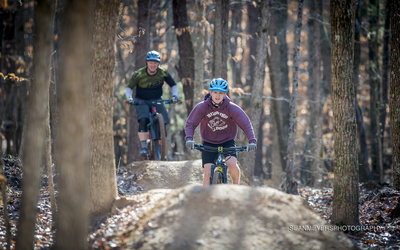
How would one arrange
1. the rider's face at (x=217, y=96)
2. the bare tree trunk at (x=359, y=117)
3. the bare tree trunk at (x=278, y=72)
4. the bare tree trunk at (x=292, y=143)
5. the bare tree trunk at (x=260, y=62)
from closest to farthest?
1. the rider's face at (x=217, y=96)
2. the bare tree trunk at (x=292, y=143)
3. the bare tree trunk at (x=260, y=62)
4. the bare tree trunk at (x=359, y=117)
5. the bare tree trunk at (x=278, y=72)

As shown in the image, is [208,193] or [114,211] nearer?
[208,193]

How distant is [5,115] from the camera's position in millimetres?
19109

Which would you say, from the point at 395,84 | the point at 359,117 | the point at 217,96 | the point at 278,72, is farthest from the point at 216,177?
the point at 278,72

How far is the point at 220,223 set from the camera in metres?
6.07

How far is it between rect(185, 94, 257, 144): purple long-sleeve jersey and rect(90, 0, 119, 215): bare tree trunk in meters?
1.69

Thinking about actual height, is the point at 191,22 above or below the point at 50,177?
above

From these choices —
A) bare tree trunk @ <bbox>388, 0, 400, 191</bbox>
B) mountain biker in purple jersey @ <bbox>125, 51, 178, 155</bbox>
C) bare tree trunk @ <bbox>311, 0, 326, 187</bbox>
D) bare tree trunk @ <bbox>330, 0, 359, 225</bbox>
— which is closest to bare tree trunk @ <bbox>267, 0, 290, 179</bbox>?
bare tree trunk @ <bbox>311, 0, 326, 187</bbox>

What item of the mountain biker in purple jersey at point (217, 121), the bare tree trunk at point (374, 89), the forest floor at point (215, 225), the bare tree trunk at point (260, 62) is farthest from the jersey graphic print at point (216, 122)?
the bare tree trunk at point (374, 89)

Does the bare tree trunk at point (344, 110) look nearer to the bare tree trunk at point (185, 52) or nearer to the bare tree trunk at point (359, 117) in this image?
the bare tree trunk at point (359, 117)

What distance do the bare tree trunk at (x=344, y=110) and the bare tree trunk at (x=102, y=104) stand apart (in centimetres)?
403

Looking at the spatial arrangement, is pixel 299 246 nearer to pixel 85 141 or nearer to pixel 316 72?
pixel 85 141

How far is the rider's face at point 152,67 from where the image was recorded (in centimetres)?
1146

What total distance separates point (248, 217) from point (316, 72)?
15455 mm

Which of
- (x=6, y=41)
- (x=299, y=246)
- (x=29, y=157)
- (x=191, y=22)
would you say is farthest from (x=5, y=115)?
(x=299, y=246)
